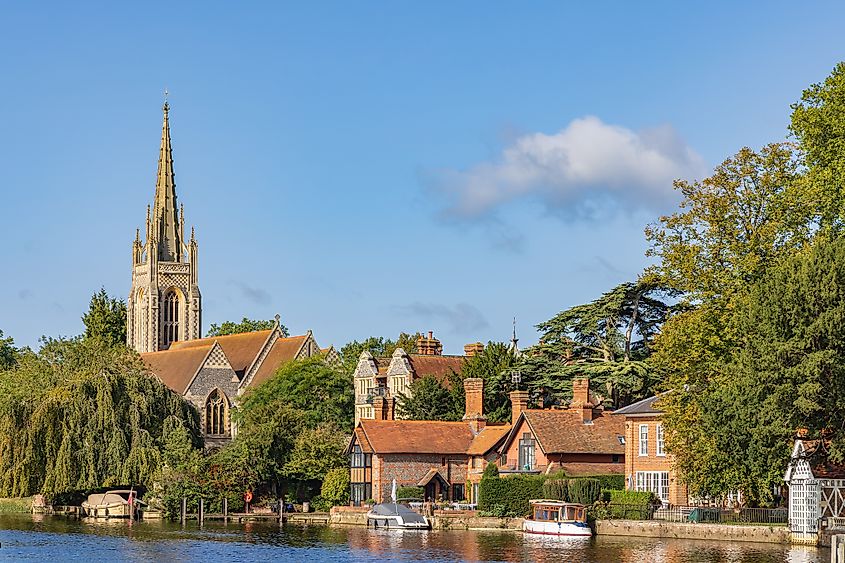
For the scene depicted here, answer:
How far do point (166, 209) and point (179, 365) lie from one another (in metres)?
25.7

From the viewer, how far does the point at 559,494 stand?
62.0 m

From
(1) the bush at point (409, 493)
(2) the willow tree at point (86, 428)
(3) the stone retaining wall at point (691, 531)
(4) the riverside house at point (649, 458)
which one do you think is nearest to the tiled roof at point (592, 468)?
(4) the riverside house at point (649, 458)

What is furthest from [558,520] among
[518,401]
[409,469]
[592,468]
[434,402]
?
[434,402]

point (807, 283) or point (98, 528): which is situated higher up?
point (807, 283)

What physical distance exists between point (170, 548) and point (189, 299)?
8029 centimetres

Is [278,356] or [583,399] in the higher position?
[278,356]

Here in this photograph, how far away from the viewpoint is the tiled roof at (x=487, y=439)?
71.8 m

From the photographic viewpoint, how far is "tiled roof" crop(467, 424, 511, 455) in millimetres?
71750

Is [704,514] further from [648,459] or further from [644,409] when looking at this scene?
[644,409]

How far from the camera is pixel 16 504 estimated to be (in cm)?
7919

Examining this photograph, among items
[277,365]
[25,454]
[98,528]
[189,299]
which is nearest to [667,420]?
[98,528]

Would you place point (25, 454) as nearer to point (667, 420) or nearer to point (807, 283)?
point (667, 420)

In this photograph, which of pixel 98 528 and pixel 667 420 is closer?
pixel 667 420

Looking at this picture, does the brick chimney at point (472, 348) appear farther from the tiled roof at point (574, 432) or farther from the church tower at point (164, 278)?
the church tower at point (164, 278)
